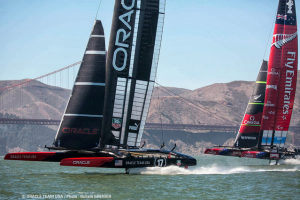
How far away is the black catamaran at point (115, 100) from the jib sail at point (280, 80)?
725cm

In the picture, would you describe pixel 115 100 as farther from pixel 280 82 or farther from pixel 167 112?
pixel 167 112

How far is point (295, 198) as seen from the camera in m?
8.75

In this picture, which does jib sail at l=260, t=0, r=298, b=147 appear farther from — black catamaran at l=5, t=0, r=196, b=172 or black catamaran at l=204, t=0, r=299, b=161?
black catamaran at l=5, t=0, r=196, b=172

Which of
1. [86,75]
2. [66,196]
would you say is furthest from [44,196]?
[86,75]

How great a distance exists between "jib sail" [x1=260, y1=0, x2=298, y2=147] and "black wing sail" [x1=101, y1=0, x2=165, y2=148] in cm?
753

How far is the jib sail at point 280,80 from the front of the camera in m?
17.8

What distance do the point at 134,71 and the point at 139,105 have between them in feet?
3.49

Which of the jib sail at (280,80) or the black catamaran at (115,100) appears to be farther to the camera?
the jib sail at (280,80)

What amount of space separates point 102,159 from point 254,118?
10365 mm

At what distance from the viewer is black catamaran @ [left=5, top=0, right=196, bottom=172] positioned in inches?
442

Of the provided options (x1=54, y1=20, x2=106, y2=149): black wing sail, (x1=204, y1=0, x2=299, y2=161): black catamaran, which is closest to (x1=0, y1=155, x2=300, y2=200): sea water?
(x1=54, y1=20, x2=106, y2=149): black wing sail

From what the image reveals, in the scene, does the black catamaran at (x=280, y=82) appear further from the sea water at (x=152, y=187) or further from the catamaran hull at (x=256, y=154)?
Result: the sea water at (x=152, y=187)

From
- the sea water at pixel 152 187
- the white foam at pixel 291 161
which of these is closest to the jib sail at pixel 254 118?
the white foam at pixel 291 161

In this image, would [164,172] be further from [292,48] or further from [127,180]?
[292,48]
